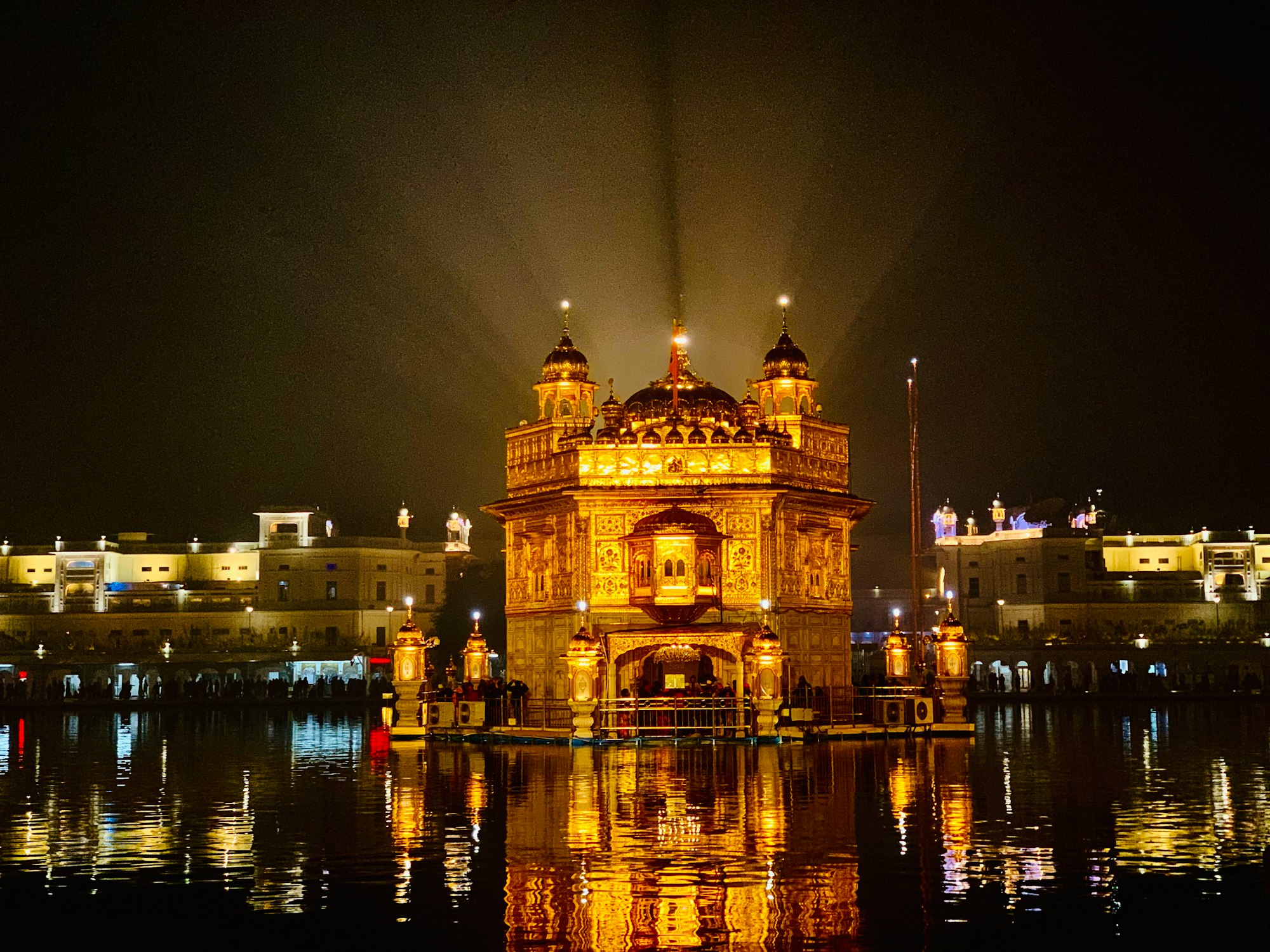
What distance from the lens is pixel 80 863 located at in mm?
16328

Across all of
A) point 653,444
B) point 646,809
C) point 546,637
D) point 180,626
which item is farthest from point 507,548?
point 180,626

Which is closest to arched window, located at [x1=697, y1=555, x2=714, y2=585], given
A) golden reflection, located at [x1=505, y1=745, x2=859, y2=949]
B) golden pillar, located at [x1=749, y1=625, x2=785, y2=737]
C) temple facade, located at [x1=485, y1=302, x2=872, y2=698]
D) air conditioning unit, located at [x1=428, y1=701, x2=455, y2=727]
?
temple facade, located at [x1=485, y1=302, x2=872, y2=698]

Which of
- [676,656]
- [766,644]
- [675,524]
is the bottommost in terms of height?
[676,656]

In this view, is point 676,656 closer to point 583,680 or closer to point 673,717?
point 673,717

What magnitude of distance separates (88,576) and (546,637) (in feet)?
235

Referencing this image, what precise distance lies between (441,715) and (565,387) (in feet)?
39.3

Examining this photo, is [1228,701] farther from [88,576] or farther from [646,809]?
[88,576]

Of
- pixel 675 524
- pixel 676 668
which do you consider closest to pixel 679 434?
pixel 675 524

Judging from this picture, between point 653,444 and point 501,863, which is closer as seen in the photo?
point 501,863

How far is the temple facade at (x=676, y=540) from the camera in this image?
129 ft

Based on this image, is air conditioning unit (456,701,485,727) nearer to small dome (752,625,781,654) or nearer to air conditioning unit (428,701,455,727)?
air conditioning unit (428,701,455,727)

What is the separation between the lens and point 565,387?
4856cm

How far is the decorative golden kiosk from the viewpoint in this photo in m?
37.6

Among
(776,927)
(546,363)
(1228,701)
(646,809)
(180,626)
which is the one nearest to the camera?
(776,927)
